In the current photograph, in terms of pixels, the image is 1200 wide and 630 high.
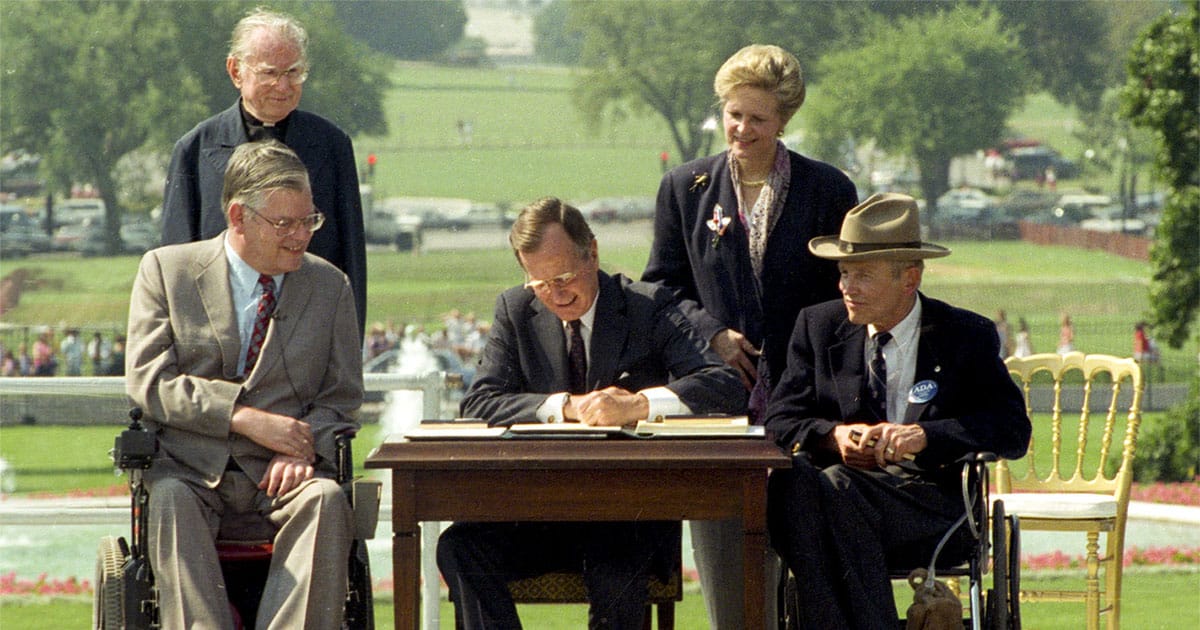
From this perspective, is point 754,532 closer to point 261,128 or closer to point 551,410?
point 551,410

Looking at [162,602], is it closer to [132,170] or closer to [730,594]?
[730,594]

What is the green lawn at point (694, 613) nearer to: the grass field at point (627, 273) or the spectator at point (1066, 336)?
the grass field at point (627, 273)

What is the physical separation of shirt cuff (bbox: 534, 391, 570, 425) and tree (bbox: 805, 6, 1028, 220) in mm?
17736

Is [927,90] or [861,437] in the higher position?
[927,90]

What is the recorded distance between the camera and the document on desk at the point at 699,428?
124 inches

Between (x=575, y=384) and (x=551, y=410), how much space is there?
0.19 m

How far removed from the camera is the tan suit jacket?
3297mm

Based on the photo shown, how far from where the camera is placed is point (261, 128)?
153 inches

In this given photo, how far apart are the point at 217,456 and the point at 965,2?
16842mm

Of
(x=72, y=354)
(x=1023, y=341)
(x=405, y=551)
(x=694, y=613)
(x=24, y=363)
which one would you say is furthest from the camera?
(x=1023, y=341)

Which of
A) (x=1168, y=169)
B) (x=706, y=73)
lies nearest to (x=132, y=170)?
(x=706, y=73)

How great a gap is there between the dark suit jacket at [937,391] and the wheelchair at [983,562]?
9 centimetres

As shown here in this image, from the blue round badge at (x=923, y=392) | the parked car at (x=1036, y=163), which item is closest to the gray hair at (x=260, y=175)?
the blue round badge at (x=923, y=392)

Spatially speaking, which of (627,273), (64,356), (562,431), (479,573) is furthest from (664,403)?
(627,273)
